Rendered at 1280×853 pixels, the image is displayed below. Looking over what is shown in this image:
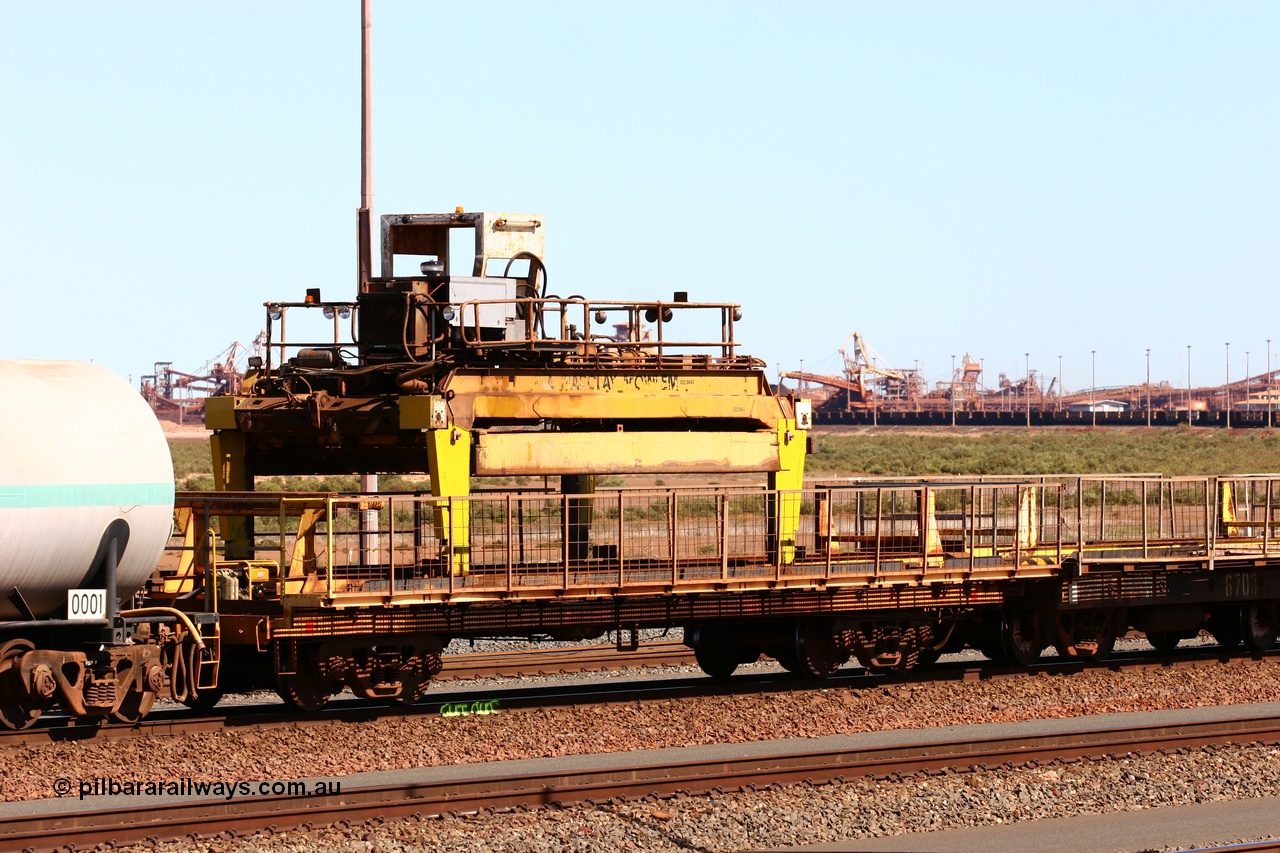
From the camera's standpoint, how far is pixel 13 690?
44.3 feet

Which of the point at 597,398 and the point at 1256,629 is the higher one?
the point at 597,398

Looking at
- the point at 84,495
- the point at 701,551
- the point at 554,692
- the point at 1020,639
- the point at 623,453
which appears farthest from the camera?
the point at 1020,639

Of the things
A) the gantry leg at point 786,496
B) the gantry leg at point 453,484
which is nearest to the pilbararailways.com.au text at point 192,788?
the gantry leg at point 453,484

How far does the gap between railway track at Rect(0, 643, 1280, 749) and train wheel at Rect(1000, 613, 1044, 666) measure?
0.65ft

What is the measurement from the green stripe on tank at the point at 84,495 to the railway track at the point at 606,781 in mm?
2420

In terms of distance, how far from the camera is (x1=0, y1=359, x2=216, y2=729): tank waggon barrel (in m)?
13.0

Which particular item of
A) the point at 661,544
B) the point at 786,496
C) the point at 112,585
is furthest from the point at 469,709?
the point at 786,496

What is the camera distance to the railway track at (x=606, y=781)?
449 inches

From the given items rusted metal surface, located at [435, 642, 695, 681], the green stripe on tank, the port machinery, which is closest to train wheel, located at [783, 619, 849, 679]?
the port machinery

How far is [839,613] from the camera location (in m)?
18.1

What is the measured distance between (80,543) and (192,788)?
7.08ft

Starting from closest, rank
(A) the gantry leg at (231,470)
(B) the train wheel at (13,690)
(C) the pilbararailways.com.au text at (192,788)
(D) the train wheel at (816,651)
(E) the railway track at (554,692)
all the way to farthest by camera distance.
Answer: (C) the pilbararailways.com.au text at (192,788) < (B) the train wheel at (13,690) < (E) the railway track at (554,692) < (A) the gantry leg at (231,470) < (D) the train wheel at (816,651)

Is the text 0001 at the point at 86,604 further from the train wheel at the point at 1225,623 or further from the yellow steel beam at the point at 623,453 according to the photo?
the train wheel at the point at 1225,623

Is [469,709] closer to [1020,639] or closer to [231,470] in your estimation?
[231,470]
